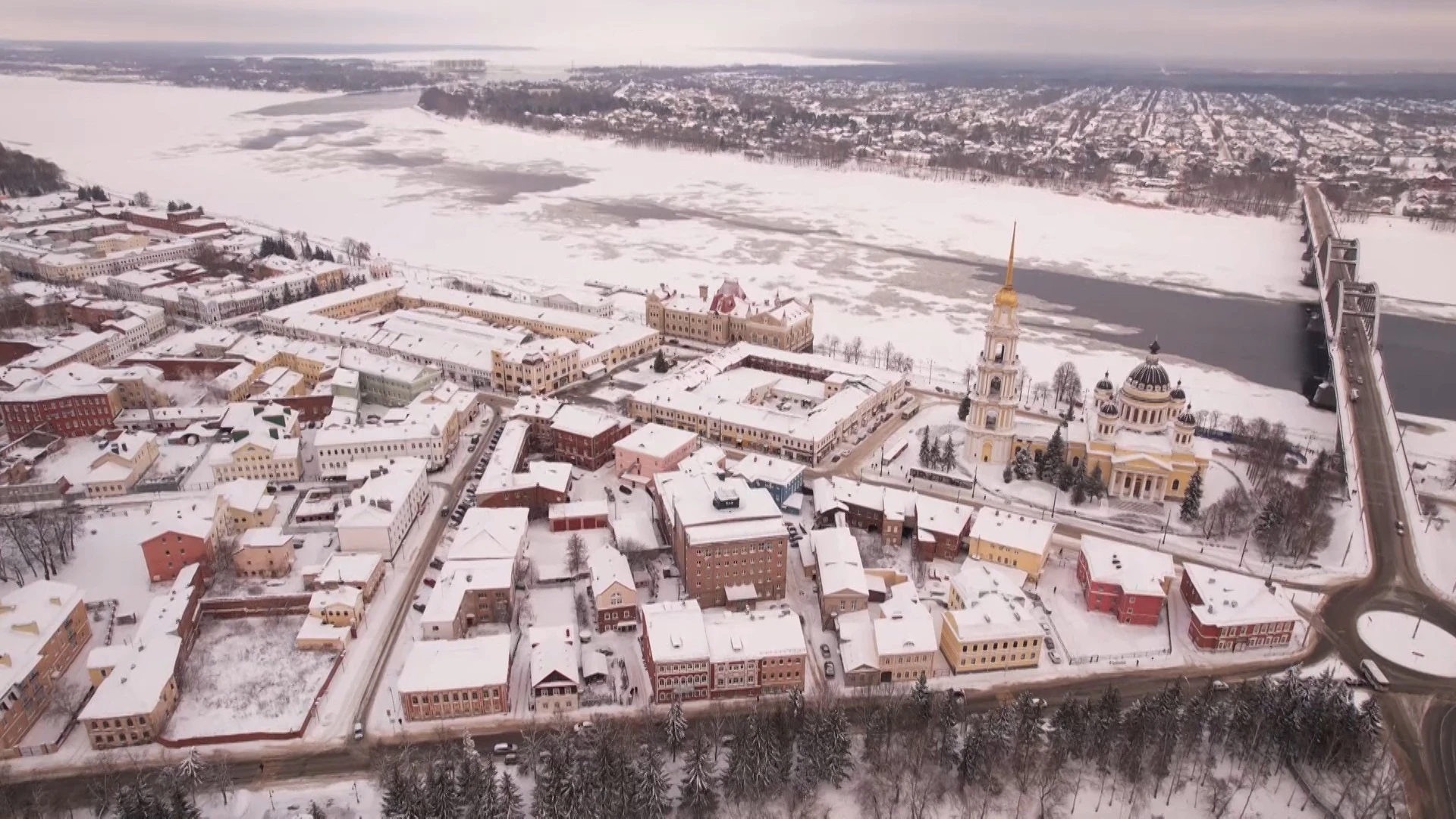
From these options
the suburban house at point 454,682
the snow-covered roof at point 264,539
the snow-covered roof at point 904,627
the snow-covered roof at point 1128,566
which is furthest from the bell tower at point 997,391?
the snow-covered roof at point 264,539

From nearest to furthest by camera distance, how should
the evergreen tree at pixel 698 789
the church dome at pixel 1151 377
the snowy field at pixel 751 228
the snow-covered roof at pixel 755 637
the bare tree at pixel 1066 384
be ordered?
the evergreen tree at pixel 698 789 < the snow-covered roof at pixel 755 637 < the church dome at pixel 1151 377 < the bare tree at pixel 1066 384 < the snowy field at pixel 751 228

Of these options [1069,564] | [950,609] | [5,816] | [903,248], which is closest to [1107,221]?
[903,248]

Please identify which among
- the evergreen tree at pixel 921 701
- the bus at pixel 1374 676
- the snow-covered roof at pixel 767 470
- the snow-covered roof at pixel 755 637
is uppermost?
the snow-covered roof at pixel 767 470

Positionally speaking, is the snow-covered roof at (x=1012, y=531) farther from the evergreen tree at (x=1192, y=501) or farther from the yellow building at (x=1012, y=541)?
the evergreen tree at (x=1192, y=501)

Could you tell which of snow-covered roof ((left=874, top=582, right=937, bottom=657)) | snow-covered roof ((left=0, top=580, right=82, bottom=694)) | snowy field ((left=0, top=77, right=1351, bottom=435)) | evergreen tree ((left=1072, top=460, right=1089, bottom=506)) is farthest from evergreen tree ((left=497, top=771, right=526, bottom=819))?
snowy field ((left=0, top=77, right=1351, bottom=435))

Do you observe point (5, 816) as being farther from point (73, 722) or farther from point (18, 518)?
point (18, 518)

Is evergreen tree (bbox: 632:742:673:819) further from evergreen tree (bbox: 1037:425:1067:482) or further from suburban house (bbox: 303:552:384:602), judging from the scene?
evergreen tree (bbox: 1037:425:1067:482)

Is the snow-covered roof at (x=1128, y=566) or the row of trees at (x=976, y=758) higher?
the snow-covered roof at (x=1128, y=566)
